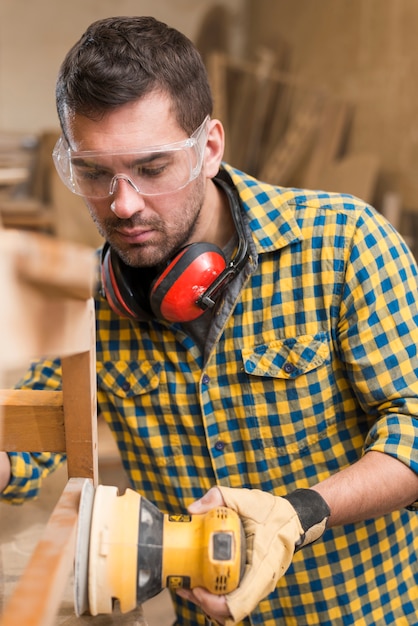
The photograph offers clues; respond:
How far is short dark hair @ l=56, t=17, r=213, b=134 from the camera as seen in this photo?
145 cm

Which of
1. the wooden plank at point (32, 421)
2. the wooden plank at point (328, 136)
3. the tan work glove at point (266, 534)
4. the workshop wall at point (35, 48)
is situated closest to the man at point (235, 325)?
the tan work glove at point (266, 534)

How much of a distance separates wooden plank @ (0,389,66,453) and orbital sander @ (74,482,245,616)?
197 millimetres

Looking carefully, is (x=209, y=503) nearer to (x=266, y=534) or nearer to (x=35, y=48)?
(x=266, y=534)

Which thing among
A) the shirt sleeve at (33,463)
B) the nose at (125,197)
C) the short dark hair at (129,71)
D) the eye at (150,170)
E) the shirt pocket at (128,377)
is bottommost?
the shirt sleeve at (33,463)

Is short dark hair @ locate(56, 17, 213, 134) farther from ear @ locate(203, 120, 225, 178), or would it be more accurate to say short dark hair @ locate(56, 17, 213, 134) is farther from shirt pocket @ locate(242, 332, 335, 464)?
shirt pocket @ locate(242, 332, 335, 464)

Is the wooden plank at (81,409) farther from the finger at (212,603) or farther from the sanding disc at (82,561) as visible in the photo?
the finger at (212,603)

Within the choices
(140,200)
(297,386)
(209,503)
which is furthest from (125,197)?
(209,503)

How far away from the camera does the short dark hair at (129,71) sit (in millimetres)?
1451

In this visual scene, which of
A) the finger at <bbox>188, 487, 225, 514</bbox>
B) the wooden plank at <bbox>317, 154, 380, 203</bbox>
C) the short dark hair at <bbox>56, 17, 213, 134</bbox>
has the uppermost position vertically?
the short dark hair at <bbox>56, 17, 213, 134</bbox>

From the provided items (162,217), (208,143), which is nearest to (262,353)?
(162,217)

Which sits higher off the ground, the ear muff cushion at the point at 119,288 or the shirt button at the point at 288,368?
the ear muff cushion at the point at 119,288

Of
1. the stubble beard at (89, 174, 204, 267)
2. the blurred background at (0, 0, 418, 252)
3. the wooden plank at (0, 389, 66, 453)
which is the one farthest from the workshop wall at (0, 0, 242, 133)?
the wooden plank at (0, 389, 66, 453)

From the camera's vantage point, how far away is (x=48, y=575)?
0.86 metres

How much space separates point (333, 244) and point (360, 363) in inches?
10.9
